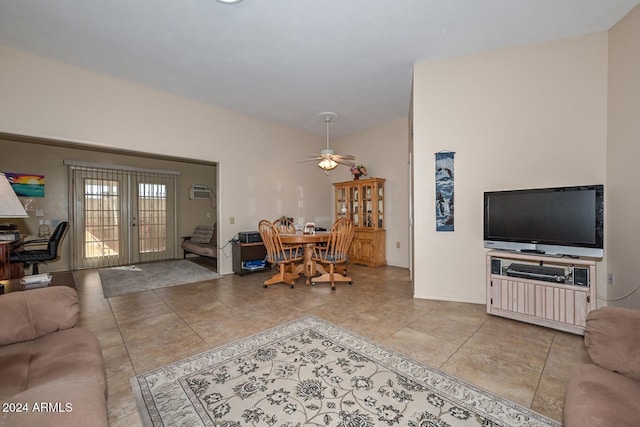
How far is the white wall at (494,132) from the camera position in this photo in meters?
2.77

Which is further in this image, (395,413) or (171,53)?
(171,53)

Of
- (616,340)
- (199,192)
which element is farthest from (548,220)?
(199,192)

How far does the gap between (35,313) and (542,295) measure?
12.8 ft

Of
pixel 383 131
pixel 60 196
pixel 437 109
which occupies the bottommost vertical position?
pixel 60 196

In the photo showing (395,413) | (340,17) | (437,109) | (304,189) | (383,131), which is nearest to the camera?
(395,413)

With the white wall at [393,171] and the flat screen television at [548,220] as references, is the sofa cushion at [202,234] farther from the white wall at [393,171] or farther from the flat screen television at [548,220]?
the flat screen television at [548,220]

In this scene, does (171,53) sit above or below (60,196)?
above

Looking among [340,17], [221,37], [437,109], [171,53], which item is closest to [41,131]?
[171,53]

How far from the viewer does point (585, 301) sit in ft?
7.78

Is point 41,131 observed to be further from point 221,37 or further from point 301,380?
point 301,380

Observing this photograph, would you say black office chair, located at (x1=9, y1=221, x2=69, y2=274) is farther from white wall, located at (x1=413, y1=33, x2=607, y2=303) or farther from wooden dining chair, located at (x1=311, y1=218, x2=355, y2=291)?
white wall, located at (x1=413, y1=33, x2=607, y2=303)

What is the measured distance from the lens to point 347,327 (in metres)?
2.62

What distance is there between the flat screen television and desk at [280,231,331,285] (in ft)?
7.03

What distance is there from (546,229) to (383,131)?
3.75m
